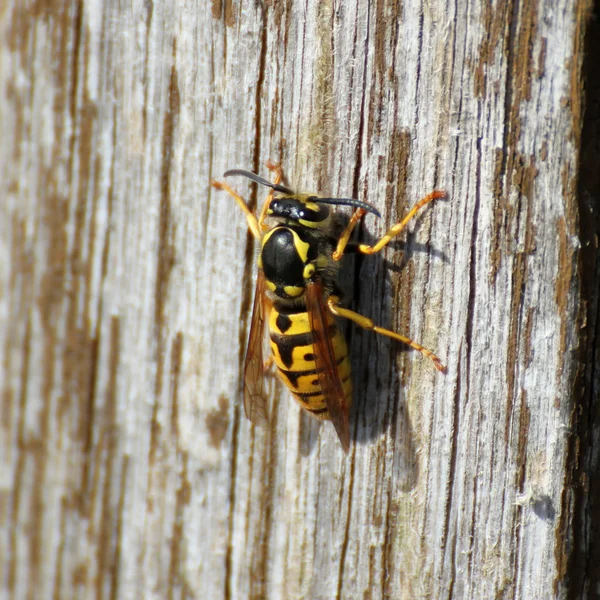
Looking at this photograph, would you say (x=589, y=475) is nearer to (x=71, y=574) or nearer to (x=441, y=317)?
(x=441, y=317)

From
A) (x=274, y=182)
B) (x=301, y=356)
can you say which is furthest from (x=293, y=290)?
(x=274, y=182)

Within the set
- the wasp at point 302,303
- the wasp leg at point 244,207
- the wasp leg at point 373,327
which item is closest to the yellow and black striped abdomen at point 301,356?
the wasp at point 302,303

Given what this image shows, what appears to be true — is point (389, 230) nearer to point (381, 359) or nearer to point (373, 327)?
point (373, 327)

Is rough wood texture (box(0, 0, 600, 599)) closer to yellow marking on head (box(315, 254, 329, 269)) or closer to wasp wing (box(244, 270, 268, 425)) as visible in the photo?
wasp wing (box(244, 270, 268, 425))

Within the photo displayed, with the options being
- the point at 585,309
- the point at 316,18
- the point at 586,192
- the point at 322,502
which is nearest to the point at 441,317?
the point at 585,309

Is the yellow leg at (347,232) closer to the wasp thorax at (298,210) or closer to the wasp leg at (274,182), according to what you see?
the wasp thorax at (298,210)

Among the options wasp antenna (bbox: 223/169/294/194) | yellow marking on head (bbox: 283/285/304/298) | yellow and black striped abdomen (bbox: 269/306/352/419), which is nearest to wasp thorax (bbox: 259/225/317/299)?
yellow marking on head (bbox: 283/285/304/298)

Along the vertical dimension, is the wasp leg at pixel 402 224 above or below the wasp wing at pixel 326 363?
above
